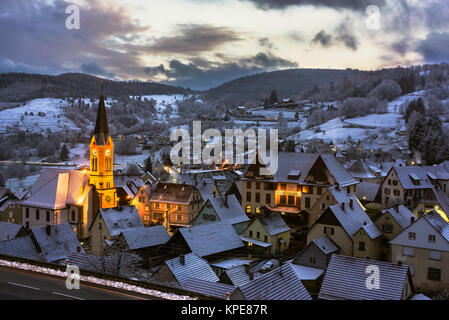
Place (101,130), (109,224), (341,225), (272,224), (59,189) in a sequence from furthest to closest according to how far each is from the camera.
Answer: (101,130)
(59,189)
(109,224)
(272,224)
(341,225)

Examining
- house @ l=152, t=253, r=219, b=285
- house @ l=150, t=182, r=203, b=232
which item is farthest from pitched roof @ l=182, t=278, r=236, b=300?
house @ l=150, t=182, r=203, b=232

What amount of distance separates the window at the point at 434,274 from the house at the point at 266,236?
49.5ft

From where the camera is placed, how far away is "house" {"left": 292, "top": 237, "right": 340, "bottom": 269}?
38.5 meters

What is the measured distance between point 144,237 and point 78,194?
2182 cm

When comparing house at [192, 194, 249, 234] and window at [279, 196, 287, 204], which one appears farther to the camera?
window at [279, 196, 287, 204]

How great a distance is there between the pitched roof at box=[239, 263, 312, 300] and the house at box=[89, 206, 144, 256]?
2615cm

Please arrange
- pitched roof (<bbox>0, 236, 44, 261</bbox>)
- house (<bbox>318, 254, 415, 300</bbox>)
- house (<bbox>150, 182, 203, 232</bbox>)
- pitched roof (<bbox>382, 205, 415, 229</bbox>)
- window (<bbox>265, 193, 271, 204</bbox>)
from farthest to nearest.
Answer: window (<bbox>265, 193, 271, 204</bbox>) < house (<bbox>150, 182, 203, 232</bbox>) < pitched roof (<bbox>382, 205, 415, 229</bbox>) < pitched roof (<bbox>0, 236, 44, 261</bbox>) < house (<bbox>318, 254, 415, 300</bbox>)

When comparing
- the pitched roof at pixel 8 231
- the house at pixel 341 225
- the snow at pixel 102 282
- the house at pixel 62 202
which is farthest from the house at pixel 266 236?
the snow at pixel 102 282

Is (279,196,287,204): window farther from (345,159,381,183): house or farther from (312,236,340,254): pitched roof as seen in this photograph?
(345,159,381,183): house

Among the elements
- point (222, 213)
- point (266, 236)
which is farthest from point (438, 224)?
point (222, 213)

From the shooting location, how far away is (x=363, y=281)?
27906mm

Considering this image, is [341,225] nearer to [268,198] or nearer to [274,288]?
[274,288]
